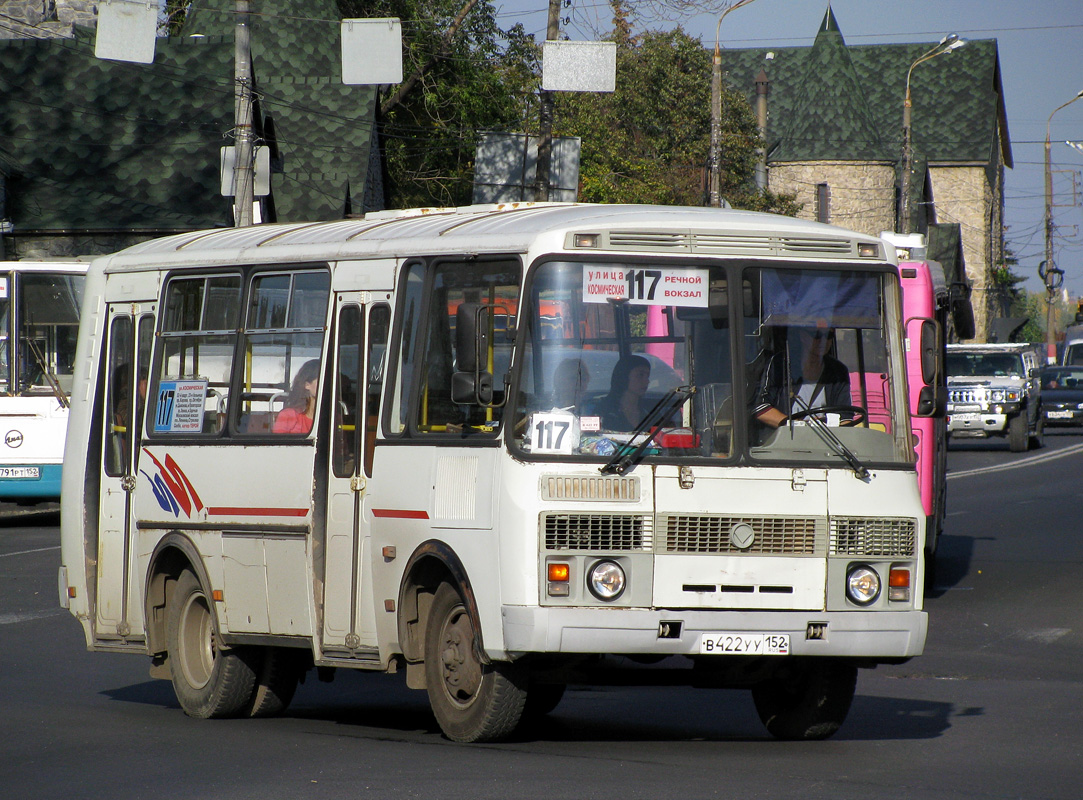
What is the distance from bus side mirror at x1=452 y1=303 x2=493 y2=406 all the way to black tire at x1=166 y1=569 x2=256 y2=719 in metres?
2.71

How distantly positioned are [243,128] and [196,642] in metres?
14.8

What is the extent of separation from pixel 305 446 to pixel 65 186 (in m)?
29.7

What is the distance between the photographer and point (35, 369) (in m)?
→ 22.6

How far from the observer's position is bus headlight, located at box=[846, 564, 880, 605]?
7.90m

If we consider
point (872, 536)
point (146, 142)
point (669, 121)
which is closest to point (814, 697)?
point (872, 536)

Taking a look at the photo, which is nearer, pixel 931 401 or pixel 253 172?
pixel 931 401

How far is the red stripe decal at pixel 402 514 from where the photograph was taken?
823cm

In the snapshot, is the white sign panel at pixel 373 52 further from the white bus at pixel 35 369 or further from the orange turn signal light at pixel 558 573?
the orange turn signal light at pixel 558 573

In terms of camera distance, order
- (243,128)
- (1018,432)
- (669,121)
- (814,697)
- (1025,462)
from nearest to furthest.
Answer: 1. (814,697)
2. (243,128)
3. (1025,462)
4. (1018,432)
5. (669,121)

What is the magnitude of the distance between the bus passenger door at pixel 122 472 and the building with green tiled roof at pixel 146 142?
25590 mm

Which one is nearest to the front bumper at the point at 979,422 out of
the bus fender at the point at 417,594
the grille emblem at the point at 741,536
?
the bus fender at the point at 417,594

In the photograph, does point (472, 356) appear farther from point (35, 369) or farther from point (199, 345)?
point (35, 369)

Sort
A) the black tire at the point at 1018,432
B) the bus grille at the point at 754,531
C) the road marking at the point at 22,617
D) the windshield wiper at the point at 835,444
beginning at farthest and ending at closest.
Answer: the black tire at the point at 1018,432, the road marking at the point at 22,617, the windshield wiper at the point at 835,444, the bus grille at the point at 754,531

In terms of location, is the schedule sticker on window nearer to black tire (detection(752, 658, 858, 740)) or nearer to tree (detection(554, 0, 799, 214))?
black tire (detection(752, 658, 858, 740))
